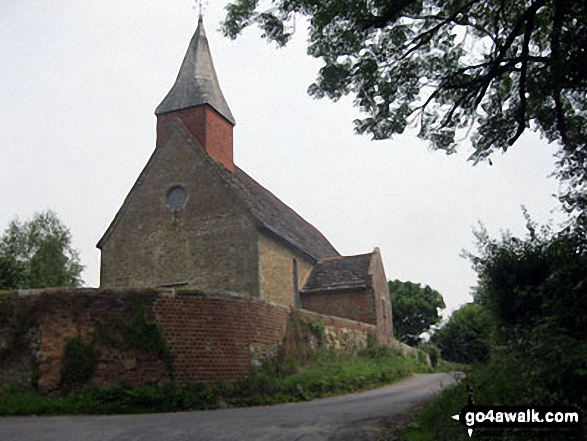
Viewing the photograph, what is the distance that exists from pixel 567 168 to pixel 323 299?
54.2 feet

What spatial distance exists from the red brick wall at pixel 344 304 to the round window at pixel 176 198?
6617 millimetres

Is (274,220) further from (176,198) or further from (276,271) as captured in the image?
(176,198)

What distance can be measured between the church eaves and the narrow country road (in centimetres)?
1677

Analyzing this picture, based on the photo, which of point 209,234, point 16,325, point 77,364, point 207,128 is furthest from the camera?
point 207,128

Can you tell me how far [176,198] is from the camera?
2434 centimetres

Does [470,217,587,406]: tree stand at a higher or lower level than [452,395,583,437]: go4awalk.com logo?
higher

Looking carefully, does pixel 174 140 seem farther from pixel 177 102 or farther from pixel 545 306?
pixel 545 306

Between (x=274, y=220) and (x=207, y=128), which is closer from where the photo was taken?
(x=207, y=128)

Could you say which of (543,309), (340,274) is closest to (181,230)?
(340,274)

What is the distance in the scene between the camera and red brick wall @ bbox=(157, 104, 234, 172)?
25.2 m

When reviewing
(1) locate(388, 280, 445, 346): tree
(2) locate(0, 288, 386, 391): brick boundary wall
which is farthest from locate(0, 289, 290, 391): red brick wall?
(1) locate(388, 280, 445, 346): tree

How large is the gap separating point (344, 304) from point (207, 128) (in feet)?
31.4

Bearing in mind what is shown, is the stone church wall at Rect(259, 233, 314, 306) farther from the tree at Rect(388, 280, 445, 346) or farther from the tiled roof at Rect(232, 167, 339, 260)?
the tree at Rect(388, 280, 445, 346)

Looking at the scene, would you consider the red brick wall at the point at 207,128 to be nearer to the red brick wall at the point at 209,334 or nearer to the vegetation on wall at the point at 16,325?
the red brick wall at the point at 209,334
